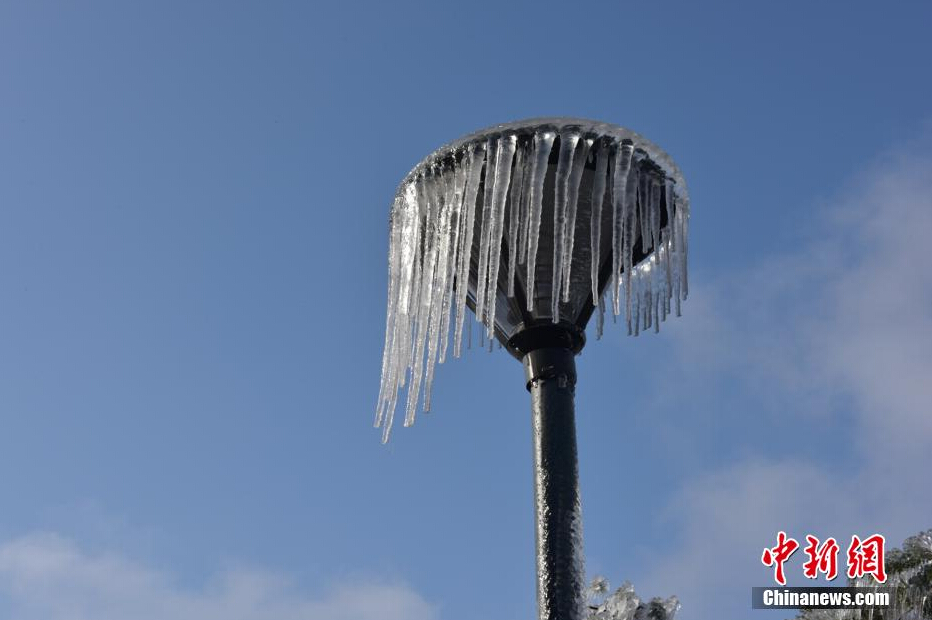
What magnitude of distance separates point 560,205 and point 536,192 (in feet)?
0.69

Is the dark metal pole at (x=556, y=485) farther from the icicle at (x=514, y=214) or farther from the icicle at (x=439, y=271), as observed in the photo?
the icicle at (x=439, y=271)

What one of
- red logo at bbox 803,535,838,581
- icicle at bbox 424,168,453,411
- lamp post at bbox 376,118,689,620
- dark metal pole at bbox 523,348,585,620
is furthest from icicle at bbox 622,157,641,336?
red logo at bbox 803,535,838,581

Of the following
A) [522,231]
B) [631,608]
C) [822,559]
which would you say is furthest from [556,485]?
[822,559]

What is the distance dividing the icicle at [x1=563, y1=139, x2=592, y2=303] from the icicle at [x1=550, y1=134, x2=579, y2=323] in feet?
0.11

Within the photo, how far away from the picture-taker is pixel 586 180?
22.2 ft

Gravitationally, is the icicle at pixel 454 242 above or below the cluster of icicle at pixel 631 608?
above

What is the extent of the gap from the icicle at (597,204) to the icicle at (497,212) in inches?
21.9

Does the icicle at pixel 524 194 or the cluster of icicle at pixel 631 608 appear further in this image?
the cluster of icicle at pixel 631 608

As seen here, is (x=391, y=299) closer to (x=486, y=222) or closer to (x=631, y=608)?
(x=486, y=222)

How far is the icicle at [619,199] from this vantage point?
662 cm

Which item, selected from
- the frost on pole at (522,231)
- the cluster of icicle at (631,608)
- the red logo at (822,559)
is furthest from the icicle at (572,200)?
the red logo at (822,559)

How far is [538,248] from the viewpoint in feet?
23.3

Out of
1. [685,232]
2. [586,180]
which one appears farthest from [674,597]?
[586,180]

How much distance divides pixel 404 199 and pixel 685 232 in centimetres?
201
